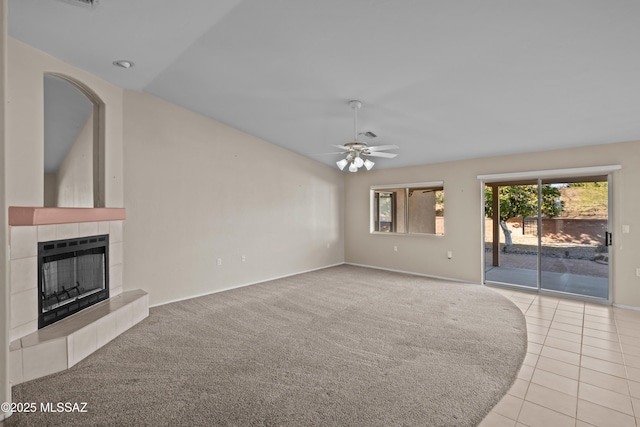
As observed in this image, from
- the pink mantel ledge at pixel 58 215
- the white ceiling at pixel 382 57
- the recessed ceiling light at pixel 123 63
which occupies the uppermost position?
the recessed ceiling light at pixel 123 63

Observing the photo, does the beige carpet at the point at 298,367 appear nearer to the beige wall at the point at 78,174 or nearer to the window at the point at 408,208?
the beige wall at the point at 78,174

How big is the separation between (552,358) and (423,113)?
305 centimetres

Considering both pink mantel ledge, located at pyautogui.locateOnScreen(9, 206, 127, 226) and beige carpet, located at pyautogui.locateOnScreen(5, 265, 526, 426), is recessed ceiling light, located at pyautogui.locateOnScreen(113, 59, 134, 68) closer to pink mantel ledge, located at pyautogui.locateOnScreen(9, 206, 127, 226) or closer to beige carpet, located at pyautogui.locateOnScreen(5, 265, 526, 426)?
pink mantel ledge, located at pyautogui.locateOnScreen(9, 206, 127, 226)

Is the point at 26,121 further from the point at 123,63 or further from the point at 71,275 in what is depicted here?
the point at 71,275

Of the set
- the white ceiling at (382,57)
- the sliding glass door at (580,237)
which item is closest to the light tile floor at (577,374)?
the sliding glass door at (580,237)

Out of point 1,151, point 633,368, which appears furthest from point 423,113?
point 1,151

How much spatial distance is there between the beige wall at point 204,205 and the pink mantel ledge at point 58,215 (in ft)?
1.35

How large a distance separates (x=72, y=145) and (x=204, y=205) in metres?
1.81

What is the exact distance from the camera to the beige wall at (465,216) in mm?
4184

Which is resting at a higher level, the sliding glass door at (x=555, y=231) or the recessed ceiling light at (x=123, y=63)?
the recessed ceiling light at (x=123, y=63)

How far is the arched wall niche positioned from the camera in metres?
3.00

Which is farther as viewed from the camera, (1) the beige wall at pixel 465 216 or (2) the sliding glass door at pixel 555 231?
(2) the sliding glass door at pixel 555 231

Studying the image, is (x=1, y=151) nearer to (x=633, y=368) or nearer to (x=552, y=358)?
(x=552, y=358)

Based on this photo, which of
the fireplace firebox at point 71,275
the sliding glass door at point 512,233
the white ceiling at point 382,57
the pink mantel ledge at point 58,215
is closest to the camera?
the white ceiling at point 382,57
